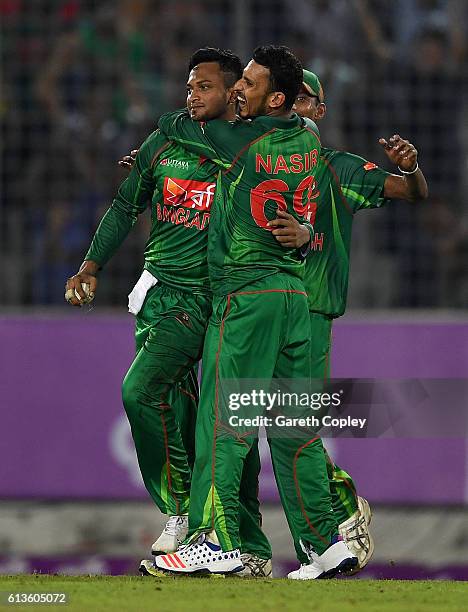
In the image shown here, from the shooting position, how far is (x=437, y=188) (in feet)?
31.6

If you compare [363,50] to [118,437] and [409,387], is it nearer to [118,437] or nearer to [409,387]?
[409,387]

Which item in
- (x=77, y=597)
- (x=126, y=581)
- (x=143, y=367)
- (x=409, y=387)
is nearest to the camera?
(x=77, y=597)

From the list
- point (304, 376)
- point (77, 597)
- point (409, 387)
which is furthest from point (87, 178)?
point (77, 597)

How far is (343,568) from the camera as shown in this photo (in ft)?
20.5

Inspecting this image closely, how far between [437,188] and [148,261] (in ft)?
11.0

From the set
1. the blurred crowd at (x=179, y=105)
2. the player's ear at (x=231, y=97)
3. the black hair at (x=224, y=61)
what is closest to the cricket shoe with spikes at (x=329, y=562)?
the player's ear at (x=231, y=97)

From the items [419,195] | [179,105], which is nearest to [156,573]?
[419,195]

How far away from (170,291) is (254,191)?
0.77 meters

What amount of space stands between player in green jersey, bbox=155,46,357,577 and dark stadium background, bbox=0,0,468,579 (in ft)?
10.4

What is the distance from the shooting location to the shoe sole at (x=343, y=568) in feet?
20.4

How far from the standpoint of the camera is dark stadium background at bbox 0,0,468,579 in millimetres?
9234

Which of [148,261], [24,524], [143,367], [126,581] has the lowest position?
[24,524]

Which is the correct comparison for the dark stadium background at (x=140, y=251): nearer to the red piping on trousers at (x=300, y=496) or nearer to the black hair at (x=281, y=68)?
the red piping on trousers at (x=300, y=496)

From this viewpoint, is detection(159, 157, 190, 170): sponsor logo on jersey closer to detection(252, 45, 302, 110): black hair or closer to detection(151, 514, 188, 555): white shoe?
detection(252, 45, 302, 110): black hair
